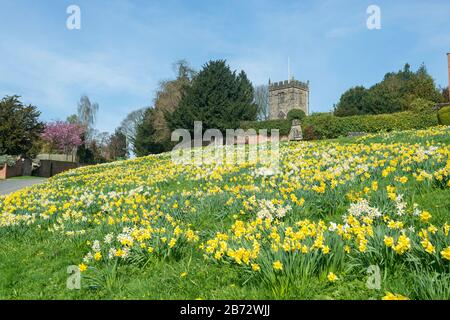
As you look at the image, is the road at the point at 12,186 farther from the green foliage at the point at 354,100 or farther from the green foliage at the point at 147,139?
the green foliage at the point at 354,100

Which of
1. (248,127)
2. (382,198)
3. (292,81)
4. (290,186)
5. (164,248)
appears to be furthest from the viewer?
(292,81)

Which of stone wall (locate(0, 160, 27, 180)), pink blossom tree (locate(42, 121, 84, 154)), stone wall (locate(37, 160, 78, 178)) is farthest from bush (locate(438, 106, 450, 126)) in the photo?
pink blossom tree (locate(42, 121, 84, 154))

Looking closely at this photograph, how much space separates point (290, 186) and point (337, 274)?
306 centimetres

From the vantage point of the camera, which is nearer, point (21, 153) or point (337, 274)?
point (337, 274)

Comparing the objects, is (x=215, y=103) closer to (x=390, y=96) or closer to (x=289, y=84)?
(x=390, y=96)

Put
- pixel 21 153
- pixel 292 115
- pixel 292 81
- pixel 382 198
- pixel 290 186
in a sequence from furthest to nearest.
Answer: pixel 292 81 → pixel 292 115 → pixel 21 153 → pixel 290 186 → pixel 382 198

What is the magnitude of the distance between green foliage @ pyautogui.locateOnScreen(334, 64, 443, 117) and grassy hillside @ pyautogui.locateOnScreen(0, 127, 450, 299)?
32.8 metres

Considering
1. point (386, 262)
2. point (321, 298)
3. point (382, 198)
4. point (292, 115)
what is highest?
point (292, 115)

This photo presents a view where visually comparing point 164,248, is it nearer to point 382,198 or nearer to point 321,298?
point 321,298

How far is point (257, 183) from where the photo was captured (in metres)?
7.31

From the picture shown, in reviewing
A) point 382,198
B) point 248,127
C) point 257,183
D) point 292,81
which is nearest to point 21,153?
point 248,127

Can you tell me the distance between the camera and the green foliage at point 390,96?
39.7 meters

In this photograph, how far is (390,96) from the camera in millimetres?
47281

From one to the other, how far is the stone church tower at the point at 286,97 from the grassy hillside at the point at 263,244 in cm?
6218
